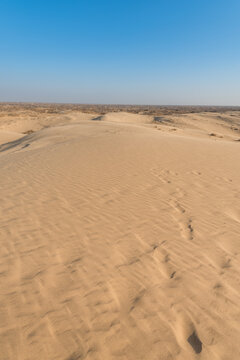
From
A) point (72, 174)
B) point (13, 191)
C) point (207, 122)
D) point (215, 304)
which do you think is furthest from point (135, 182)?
point (207, 122)

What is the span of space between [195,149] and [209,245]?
7.27 m

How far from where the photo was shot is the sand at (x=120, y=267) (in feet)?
7.15

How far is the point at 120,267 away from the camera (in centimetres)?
313

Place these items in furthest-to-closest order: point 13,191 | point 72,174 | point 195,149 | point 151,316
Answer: point 195,149 < point 72,174 < point 13,191 < point 151,316

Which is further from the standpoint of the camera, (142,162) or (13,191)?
(142,162)

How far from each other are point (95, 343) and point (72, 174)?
5.44m

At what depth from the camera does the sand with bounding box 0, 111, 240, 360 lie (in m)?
2.18

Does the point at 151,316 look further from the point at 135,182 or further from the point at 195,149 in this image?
the point at 195,149

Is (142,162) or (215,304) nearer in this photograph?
(215,304)

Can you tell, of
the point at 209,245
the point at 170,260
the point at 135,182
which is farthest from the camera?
the point at 135,182

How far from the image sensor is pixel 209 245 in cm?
367

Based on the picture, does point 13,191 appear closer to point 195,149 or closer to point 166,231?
point 166,231

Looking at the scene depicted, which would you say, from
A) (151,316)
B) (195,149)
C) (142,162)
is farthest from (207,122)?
(151,316)

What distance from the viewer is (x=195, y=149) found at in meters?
10.3
